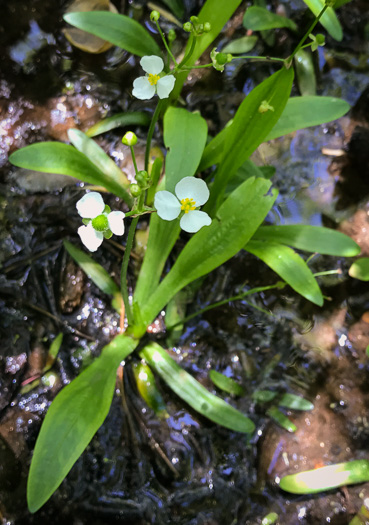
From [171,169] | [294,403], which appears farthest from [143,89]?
[294,403]

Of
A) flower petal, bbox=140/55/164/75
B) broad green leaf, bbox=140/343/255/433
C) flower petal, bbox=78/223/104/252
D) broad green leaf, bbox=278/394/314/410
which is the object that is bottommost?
broad green leaf, bbox=278/394/314/410

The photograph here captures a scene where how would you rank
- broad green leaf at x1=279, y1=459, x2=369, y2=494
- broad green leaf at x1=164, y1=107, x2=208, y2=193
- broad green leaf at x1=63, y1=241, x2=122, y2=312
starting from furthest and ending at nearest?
broad green leaf at x1=63, y1=241, x2=122, y2=312 < broad green leaf at x1=279, y1=459, x2=369, y2=494 < broad green leaf at x1=164, y1=107, x2=208, y2=193

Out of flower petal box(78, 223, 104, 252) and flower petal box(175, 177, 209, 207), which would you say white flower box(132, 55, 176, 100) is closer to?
flower petal box(175, 177, 209, 207)

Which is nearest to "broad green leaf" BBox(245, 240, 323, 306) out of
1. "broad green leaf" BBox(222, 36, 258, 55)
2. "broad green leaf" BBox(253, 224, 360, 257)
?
"broad green leaf" BBox(253, 224, 360, 257)

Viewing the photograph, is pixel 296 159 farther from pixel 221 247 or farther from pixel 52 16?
pixel 52 16

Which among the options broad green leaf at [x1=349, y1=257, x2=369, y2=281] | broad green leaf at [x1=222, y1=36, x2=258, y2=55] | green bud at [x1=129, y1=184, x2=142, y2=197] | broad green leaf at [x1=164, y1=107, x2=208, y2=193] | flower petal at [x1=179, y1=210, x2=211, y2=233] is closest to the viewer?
green bud at [x1=129, y1=184, x2=142, y2=197]

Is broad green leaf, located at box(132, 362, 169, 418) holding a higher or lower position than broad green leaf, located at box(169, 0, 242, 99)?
lower

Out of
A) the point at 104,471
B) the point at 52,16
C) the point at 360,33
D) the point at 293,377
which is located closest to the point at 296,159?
the point at 360,33

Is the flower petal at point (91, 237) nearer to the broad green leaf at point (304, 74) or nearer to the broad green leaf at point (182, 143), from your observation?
the broad green leaf at point (182, 143)
